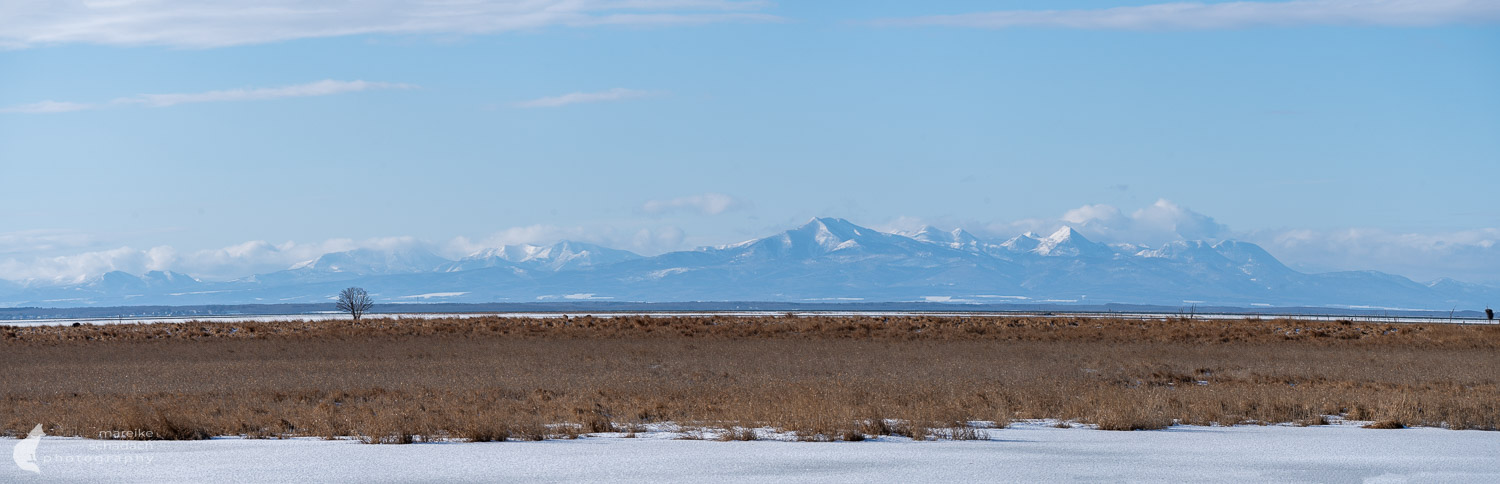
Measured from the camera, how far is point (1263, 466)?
13.5m

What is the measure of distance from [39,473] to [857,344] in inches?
1456

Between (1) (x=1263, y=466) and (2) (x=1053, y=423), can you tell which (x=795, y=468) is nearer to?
(1) (x=1263, y=466)

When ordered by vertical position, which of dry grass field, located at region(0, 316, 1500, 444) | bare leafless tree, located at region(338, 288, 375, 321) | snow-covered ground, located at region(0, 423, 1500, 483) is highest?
bare leafless tree, located at region(338, 288, 375, 321)

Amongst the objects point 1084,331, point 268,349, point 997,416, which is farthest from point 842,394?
point 1084,331

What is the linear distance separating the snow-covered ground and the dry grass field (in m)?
1.11

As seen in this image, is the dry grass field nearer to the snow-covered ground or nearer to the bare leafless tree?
the snow-covered ground

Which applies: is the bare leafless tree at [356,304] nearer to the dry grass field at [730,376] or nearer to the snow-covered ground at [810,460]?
the dry grass field at [730,376]

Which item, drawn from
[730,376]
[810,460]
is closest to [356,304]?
[730,376]

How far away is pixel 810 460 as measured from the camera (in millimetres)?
13898

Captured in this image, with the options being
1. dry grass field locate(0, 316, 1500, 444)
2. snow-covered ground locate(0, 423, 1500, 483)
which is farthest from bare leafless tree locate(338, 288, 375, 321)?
snow-covered ground locate(0, 423, 1500, 483)

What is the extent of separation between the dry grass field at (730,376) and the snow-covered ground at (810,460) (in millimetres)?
1113

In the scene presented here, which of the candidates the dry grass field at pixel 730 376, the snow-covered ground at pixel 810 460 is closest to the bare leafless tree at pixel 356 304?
the dry grass field at pixel 730 376

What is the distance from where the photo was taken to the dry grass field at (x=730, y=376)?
709 inches

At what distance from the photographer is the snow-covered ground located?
12.7m
